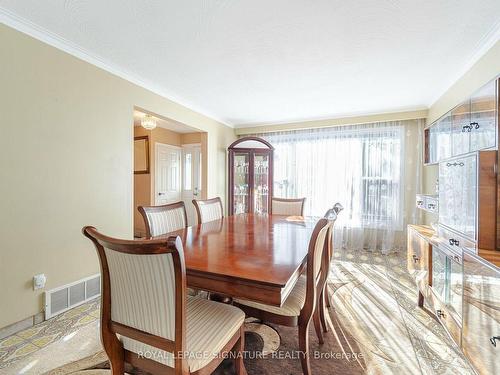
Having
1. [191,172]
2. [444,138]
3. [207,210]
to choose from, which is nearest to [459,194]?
[444,138]

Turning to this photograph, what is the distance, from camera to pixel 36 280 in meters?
1.84

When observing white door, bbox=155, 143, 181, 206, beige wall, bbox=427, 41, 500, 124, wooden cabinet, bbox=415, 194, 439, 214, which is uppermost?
beige wall, bbox=427, 41, 500, 124

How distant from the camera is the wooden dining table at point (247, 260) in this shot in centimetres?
100

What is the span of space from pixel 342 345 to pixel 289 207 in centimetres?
170

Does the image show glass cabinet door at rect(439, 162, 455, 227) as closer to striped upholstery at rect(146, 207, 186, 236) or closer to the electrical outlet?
striped upholstery at rect(146, 207, 186, 236)

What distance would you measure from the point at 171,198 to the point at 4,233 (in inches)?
134

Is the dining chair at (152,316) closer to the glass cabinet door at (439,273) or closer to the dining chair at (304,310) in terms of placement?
the dining chair at (304,310)

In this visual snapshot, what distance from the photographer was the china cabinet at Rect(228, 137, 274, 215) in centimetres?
432

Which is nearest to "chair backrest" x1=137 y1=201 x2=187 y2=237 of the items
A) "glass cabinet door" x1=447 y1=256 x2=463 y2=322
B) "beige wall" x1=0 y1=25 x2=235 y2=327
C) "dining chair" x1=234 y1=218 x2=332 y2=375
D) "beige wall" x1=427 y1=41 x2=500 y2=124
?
"beige wall" x1=0 y1=25 x2=235 y2=327

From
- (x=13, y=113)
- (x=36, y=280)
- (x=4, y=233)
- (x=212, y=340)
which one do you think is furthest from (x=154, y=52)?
(x=212, y=340)

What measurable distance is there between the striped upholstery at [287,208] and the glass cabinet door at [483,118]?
5.95ft

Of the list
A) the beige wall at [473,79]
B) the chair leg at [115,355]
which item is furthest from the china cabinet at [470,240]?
the chair leg at [115,355]

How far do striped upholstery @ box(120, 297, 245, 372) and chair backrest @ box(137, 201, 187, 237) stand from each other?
2.61ft

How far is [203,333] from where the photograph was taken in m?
1.02
